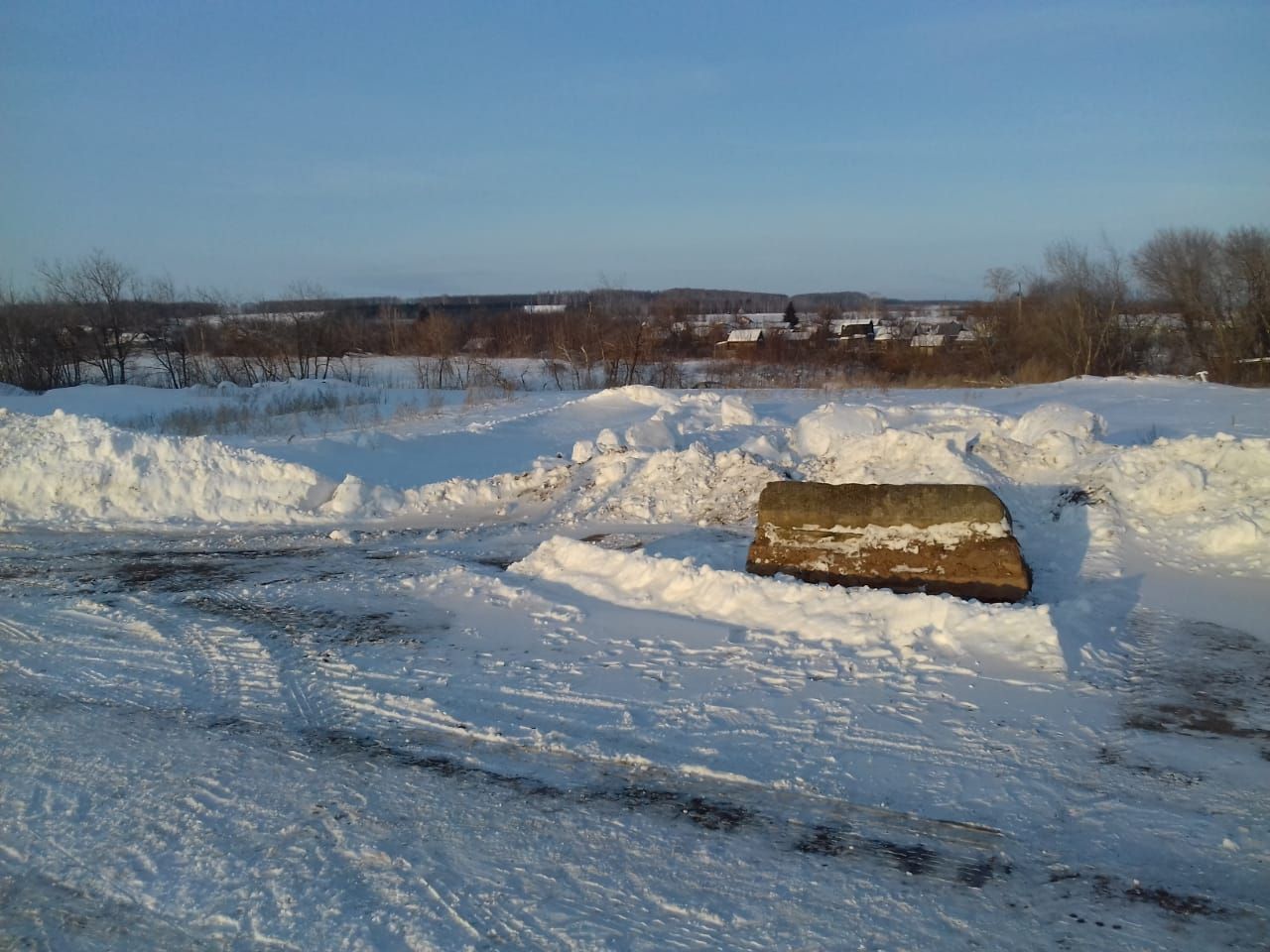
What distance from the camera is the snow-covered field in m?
4.10

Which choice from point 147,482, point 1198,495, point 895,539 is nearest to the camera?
point 895,539

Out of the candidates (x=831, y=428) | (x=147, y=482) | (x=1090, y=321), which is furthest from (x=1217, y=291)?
(x=147, y=482)

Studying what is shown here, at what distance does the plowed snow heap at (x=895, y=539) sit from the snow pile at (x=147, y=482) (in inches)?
289

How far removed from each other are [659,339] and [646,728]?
3999 cm

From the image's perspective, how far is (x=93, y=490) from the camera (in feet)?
44.7

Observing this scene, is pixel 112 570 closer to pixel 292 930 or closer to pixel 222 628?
pixel 222 628

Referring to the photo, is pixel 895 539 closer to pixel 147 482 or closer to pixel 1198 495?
pixel 1198 495

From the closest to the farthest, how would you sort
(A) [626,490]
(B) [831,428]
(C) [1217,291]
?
(A) [626,490] → (B) [831,428] → (C) [1217,291]

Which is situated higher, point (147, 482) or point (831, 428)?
point (831, 428)

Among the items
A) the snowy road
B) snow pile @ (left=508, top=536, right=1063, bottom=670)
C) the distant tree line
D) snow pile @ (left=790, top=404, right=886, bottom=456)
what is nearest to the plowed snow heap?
snow pile @ (left=508, top=536, right=1063, bottom=670)

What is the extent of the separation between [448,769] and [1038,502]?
823cm

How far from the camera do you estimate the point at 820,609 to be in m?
7.77

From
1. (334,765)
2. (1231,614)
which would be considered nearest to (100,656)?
(334,765)

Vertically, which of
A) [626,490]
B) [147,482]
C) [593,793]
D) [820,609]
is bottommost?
[593,793]
